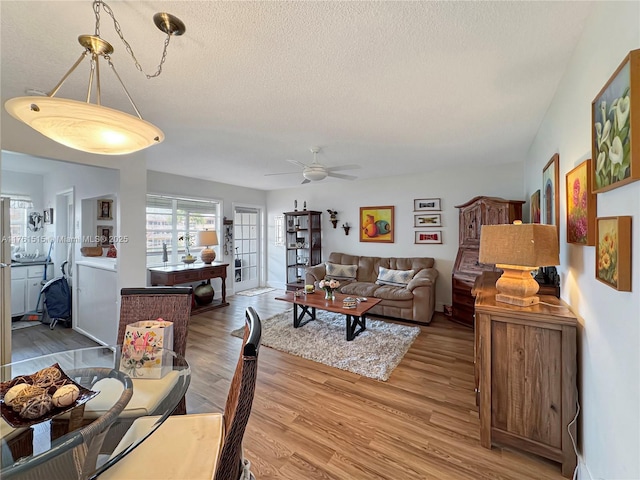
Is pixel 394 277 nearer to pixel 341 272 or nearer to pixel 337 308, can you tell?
pixel 341 272

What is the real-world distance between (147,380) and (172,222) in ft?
13.9

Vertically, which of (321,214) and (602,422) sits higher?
(321,214)

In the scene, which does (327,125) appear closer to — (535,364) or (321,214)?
(535,364)

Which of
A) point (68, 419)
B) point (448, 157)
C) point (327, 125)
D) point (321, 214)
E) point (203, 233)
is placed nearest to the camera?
point (68, 419)

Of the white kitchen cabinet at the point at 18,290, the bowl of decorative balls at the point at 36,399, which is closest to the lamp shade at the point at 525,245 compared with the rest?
the bowl of decorative balls at the point at 36,399

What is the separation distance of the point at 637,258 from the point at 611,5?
1.07 meters

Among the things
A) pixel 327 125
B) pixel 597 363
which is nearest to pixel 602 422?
pixel 597 363

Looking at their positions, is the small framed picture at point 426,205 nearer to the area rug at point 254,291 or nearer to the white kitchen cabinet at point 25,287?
the area rug at point 254,291

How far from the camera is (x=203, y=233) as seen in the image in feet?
16.2

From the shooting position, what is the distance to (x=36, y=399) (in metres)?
0.99

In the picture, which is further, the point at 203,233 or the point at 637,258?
the point at 203,233

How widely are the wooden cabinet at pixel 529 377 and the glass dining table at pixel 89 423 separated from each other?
1.81 metres

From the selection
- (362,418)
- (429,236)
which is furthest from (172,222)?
(429,236)

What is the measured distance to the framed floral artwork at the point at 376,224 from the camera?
17.3 feet
